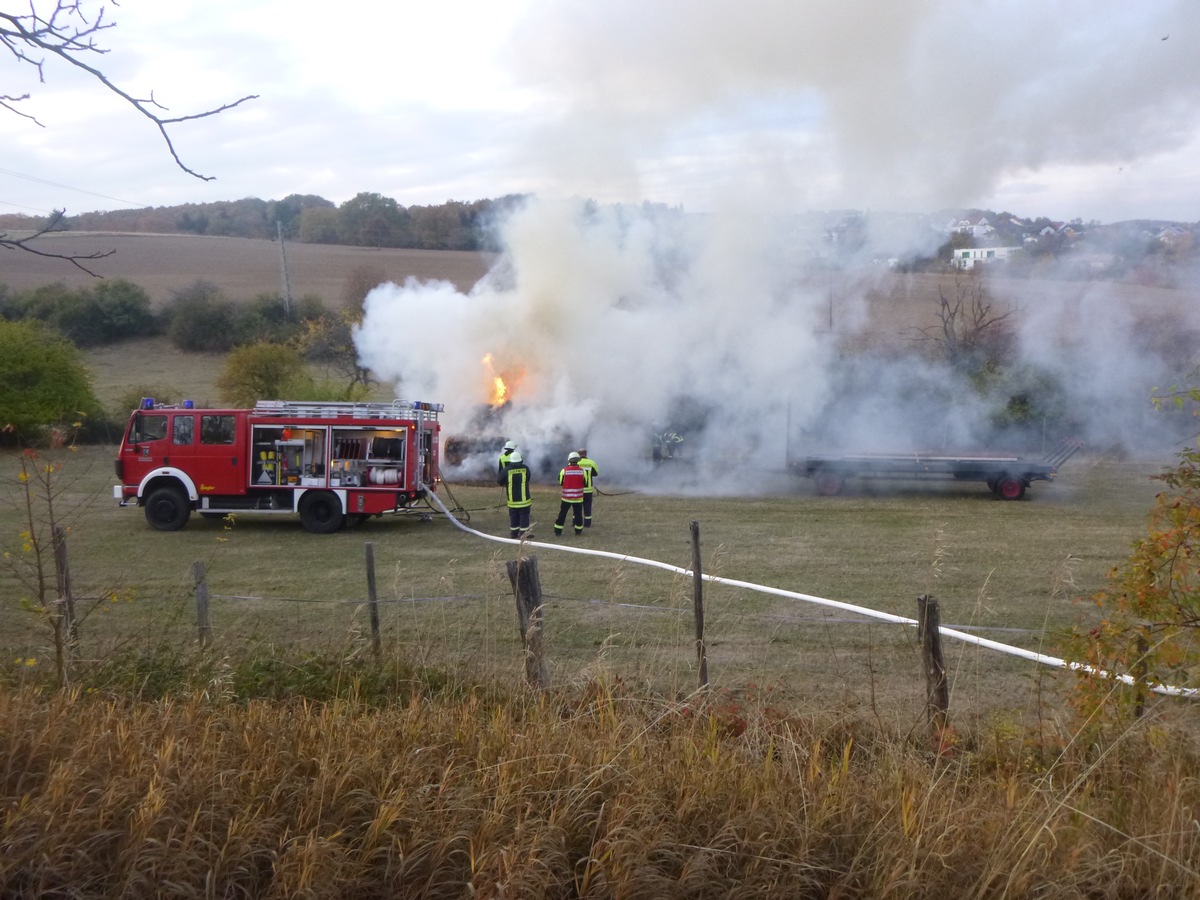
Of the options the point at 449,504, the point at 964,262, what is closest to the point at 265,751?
the point at 449,504

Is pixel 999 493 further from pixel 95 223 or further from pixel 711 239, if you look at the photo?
pixel 95 223

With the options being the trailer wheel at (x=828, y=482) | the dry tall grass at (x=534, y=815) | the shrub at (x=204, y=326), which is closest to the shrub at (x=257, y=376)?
the trailer wheel at (x=828, y=482)

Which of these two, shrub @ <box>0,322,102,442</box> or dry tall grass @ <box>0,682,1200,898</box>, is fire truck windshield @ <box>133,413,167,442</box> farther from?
shrub @ <box>0,322,102,442</box>

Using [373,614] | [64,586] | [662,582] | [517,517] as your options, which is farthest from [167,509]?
Answer: [373,614]

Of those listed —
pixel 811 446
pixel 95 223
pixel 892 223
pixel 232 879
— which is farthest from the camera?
pixel 95 223

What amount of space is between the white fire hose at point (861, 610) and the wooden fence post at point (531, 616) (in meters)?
0.17

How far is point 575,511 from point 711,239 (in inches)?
471

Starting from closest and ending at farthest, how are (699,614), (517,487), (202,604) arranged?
(699,614), (202,604), (517,487)

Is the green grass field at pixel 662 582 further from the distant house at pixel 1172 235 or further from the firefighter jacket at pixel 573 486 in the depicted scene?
the distant house at pixel 1172 235

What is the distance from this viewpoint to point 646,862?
10.8ft

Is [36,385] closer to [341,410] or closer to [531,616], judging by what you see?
[341,410]

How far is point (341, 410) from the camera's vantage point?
59.9 ft

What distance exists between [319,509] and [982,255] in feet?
71.6

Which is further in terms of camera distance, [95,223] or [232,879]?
[95,223]
